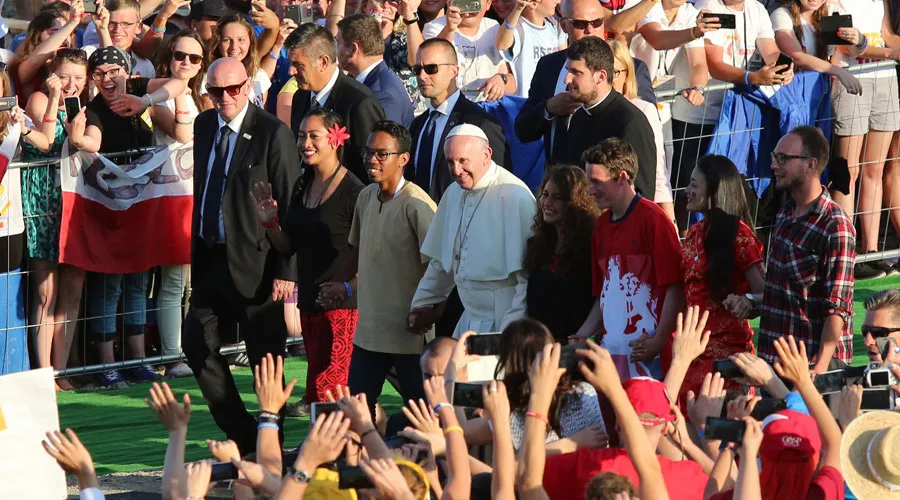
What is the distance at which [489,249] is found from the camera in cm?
738

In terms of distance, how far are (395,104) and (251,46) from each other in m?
1.57

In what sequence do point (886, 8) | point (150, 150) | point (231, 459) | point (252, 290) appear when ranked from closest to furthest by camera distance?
point (231, 459)
point (252, 290)
point (150, 150)
point (886, 8)

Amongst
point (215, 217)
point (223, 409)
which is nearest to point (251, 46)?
point (215, 217)

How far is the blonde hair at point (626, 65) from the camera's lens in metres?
8.67

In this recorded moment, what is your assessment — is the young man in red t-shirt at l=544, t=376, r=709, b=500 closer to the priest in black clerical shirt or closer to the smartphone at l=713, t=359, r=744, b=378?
the smartphone at l=713, t=359, r=744, b=378

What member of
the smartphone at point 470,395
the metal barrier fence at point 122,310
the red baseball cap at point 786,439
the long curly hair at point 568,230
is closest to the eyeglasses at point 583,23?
the metal barrier fence at point 122,310

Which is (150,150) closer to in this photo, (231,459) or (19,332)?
(19,332)

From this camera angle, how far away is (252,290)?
830 centimetres

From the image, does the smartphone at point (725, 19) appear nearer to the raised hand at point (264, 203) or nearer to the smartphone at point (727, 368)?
the raised hand at point (264, 203)

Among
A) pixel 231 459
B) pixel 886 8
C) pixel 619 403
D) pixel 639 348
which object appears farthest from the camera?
pixel 886 8

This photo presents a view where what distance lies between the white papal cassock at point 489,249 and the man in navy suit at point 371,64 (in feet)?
5.65

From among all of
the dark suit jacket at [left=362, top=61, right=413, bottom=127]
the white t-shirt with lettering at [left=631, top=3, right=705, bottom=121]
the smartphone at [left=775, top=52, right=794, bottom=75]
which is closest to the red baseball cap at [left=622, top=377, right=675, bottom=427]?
the dark suit jacket at [left=362, top=61, right=413, bottom=127]

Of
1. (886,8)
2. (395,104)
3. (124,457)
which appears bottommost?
(124,457)

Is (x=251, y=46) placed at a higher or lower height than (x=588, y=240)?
higher
